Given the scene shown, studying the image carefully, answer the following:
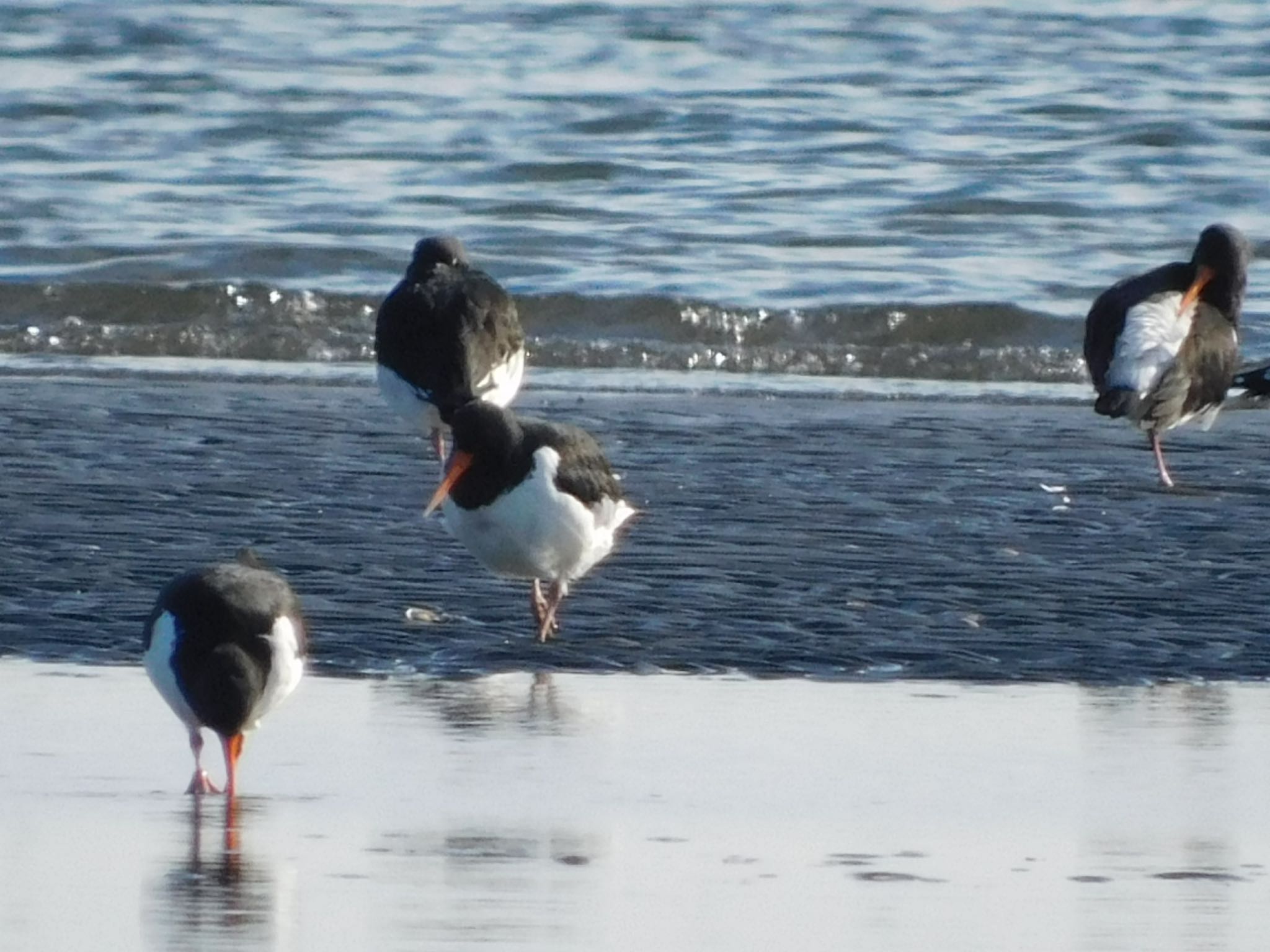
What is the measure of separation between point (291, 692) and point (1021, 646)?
1796 millimetres

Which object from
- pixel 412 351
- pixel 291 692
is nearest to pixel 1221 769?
pixel 291 692

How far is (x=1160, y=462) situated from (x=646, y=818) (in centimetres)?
433

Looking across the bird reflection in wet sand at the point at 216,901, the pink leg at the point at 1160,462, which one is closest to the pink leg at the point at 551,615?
the bird reflection in wet sand at the point at 216,901

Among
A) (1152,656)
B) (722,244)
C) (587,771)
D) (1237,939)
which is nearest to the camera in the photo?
(1237,939)

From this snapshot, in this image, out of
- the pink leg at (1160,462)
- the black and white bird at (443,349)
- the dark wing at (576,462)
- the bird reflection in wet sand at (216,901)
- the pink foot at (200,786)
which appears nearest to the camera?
the bird reflection in wet sand at (216,901)

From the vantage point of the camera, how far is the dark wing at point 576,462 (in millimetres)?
6648

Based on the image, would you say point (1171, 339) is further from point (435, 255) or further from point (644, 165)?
point (644, 165)

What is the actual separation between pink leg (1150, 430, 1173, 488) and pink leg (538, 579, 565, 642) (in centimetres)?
270

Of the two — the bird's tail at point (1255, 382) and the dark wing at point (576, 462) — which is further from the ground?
the dark wing at point (576, 462)

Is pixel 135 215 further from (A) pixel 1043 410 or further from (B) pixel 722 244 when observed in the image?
(A) pixel 1043 410

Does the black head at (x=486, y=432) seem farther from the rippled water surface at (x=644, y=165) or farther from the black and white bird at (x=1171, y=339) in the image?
the rippled water surface at (x=644, y=165)

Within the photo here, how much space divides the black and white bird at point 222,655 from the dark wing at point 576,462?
1378mm

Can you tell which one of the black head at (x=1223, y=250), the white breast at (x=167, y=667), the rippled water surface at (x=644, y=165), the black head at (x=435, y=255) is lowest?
the rippled water surface at (x=644, y=165)

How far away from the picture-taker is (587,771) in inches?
206
